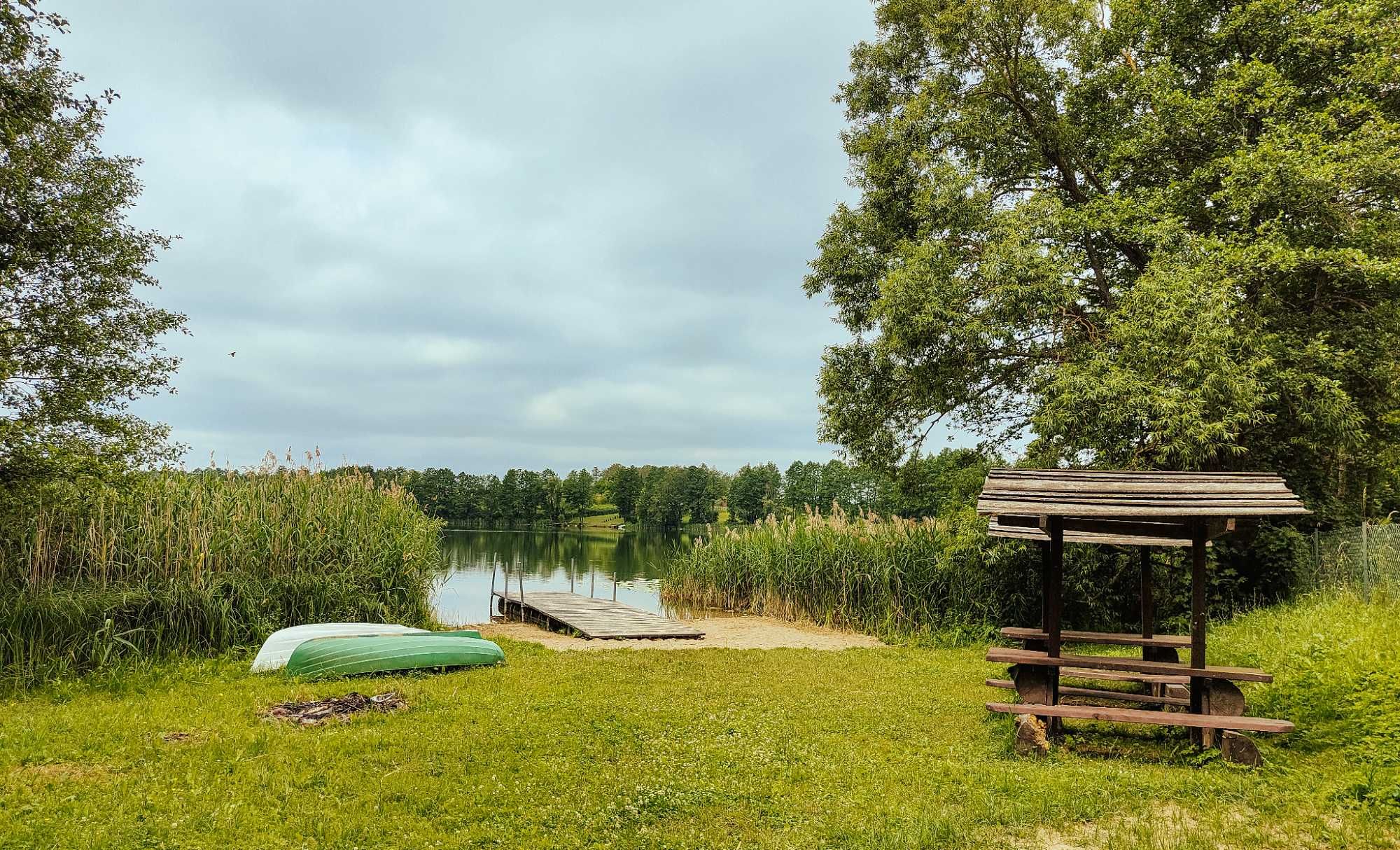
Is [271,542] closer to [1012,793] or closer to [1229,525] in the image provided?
[1012,793]

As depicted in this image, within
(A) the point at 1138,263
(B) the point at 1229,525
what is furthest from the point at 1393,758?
(A) the point at 1138,263

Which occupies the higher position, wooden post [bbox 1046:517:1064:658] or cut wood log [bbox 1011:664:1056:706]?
wooden post [bbox 1046:517:1064:658]

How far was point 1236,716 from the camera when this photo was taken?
6074 millimetres

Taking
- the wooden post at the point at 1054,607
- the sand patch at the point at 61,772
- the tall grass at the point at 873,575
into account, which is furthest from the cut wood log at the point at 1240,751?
the sand patch at the point at 61,772

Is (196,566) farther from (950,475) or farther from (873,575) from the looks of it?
(950,475)

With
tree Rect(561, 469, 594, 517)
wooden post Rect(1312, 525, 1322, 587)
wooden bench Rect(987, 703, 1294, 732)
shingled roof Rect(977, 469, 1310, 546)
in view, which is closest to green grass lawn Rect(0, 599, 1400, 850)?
wooden bench Rect(987, 703, 1294, 732)

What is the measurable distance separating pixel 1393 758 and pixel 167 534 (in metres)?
12.8

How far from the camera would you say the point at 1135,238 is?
13.2 meters

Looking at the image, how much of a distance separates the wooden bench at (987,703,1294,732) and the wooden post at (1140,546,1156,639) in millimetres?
2165

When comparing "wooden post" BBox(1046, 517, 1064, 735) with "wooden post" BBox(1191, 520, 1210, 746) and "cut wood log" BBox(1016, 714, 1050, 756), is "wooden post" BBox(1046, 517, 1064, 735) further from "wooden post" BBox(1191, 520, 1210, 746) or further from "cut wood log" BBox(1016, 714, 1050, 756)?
"wooden post" BBox(1191, 520, 1210, 746)

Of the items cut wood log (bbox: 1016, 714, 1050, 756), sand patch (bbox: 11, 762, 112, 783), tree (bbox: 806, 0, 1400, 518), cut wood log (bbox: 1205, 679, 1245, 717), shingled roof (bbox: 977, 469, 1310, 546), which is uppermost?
tree (bbox: 806, 0, 1400, 518)

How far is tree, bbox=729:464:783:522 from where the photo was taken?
251 ft

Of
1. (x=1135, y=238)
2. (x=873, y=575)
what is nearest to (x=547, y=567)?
(x=873, y=575)

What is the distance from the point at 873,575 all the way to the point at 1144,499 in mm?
8543
